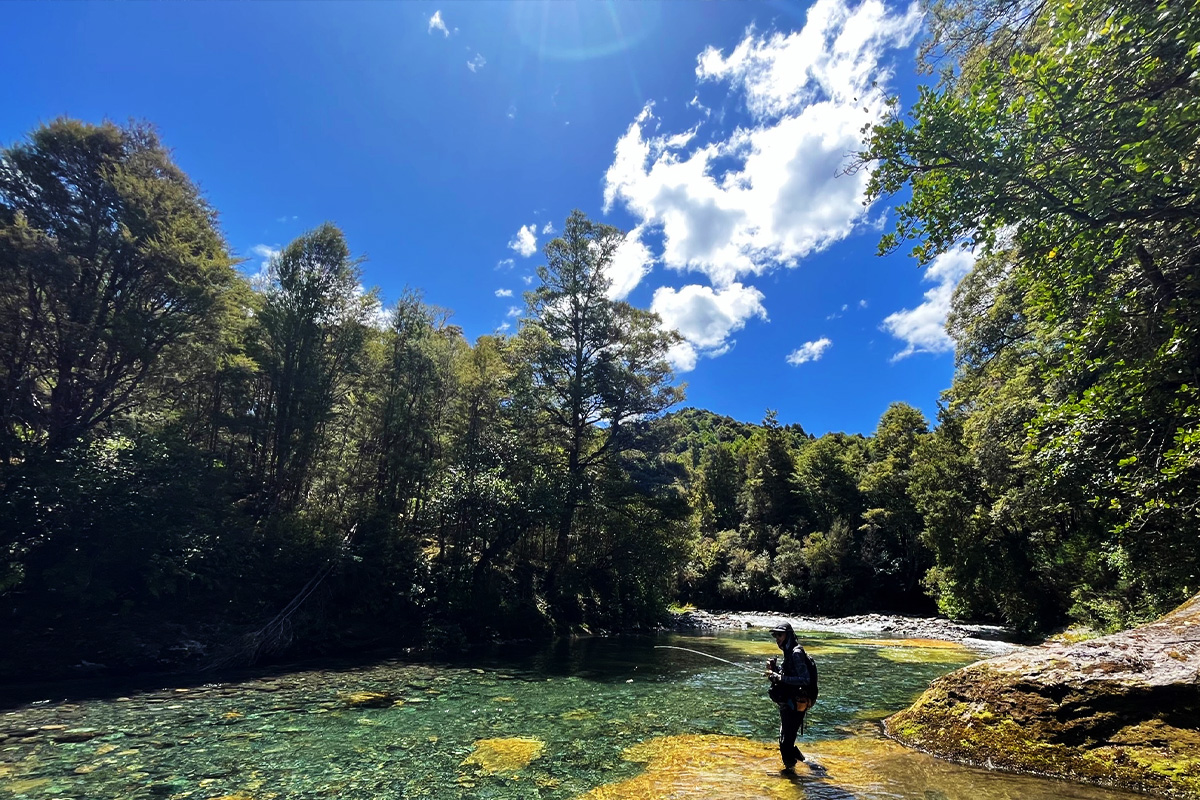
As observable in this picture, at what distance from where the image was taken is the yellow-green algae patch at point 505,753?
7.18m

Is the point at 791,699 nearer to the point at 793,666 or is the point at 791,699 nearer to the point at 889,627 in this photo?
the point at 793,666

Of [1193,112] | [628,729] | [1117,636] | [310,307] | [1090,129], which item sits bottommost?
[628,729]

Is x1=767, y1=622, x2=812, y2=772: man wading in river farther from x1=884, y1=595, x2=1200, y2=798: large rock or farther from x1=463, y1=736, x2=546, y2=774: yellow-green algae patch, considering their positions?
x1=463, y1=736, x2=546, y2=774: yellow-green algae patch

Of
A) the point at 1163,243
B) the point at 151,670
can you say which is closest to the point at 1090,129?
the point at 1163,243

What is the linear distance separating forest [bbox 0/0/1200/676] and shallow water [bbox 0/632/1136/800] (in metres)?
5.10

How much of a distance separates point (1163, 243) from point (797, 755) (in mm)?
9468

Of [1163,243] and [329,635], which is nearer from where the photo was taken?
[1163,243]

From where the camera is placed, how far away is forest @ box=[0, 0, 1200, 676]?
274 inches

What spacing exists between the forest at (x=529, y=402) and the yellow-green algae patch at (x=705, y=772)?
259 inches

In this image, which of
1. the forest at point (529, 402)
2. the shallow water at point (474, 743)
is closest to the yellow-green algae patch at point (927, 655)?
the shallow water at point (474, 743)

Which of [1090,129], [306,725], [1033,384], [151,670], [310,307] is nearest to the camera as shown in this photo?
[1090,129]

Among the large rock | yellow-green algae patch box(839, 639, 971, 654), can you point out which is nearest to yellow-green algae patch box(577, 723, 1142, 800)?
the large rock

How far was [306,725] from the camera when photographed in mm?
8914

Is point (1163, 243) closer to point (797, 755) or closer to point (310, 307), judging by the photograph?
point (797, 755)
